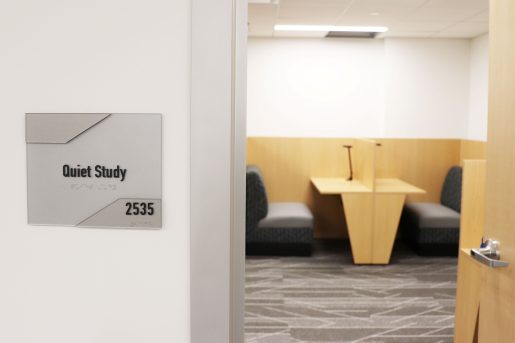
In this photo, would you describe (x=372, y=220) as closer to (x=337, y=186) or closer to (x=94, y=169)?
(x=337, y=186)

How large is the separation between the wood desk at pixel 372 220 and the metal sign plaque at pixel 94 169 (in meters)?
3.16

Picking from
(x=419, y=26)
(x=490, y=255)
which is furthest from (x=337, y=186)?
(x=490, y=255)

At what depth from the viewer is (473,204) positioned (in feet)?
6.99

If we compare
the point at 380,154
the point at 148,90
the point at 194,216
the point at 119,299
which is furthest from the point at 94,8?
the point at 380,154

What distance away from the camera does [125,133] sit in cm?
88

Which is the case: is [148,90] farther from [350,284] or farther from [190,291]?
[350,284]

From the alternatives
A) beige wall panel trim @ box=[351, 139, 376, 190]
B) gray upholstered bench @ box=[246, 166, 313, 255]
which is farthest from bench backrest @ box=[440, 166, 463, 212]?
gray upholstered bench @ box=[246, 166, 313, 255]

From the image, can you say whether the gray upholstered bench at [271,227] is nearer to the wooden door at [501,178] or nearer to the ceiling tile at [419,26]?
the ceiling tile at [419,26]

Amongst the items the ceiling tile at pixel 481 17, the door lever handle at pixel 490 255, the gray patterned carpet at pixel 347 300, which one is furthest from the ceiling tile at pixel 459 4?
the door lever handle at pixel 490 255

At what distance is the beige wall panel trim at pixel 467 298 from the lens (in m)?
2.01

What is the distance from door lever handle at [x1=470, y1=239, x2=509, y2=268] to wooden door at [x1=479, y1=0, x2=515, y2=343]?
0.7 inches

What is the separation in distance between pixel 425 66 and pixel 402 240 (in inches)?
61.5

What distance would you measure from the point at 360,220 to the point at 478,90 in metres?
1.68

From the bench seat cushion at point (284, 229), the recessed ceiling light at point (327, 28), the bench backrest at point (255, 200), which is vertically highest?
the recessed ceiling light at point (327, 28)
